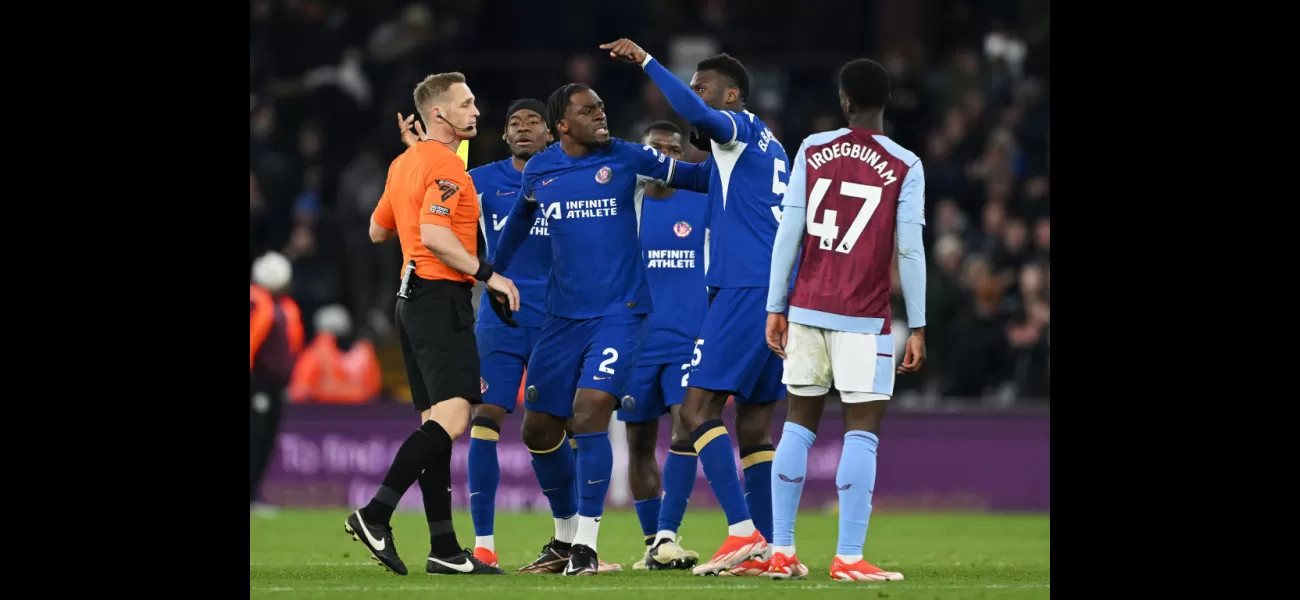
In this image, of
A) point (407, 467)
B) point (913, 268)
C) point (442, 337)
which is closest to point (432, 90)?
point (442, 337)

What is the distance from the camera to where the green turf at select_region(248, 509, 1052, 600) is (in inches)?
295

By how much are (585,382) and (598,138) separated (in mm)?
1263

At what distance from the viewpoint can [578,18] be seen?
21.9 metres

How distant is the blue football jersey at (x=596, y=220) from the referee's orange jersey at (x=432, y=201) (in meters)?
0.51

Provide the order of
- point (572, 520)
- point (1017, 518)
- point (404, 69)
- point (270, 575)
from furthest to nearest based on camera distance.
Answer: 1. point (404, 69)
2. point (1017, 518)
3. point (572, 520)
4. point (270, 575)

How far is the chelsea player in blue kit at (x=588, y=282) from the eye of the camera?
28.6 ft

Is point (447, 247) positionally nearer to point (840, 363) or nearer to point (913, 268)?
point (840, 363)

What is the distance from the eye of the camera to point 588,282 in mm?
8844

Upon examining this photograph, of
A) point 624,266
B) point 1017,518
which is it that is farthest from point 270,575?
point 1017,518

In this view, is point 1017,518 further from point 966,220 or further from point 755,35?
point 755,35

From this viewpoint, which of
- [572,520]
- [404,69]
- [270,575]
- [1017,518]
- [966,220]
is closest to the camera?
[270,575]

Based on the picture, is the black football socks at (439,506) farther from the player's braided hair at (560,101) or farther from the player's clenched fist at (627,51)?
the player's clenched fist at (627,51)

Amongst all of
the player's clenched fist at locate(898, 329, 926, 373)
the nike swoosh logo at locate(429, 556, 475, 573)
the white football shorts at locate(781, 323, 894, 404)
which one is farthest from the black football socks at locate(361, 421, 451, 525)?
the player's clenched fist at locate(898, 329, 926, 373)

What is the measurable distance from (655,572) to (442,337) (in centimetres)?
175
